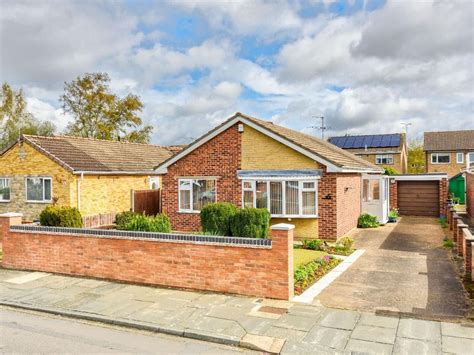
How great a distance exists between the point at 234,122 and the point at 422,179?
13887 mm

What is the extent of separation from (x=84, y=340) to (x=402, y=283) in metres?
7.45

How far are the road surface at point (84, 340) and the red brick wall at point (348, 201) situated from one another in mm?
10727

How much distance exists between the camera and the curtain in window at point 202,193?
62.4 ft

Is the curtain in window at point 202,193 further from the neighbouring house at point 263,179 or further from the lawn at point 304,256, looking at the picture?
the lawn at point 304,256

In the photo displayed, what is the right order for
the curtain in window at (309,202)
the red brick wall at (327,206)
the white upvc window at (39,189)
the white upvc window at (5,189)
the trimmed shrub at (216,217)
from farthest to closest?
the white upvc window at (5,189)
the white upvc window at (39,189)
the curtain in window at (309,202)
the red brick wall at (327,206)
the trimmed shrub at (216,217)

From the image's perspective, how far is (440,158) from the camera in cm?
4922

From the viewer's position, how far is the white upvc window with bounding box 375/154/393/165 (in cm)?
5241

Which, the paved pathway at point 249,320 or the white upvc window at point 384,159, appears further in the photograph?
the white upvc window at point 384,159

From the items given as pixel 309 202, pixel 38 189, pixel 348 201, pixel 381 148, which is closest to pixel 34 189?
pixel 38 189

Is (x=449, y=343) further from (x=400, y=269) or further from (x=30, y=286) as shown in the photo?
(x=30, y=286)

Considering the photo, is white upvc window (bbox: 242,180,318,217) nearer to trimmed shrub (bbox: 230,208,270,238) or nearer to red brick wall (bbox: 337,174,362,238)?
red brick wall (bbox: 337,174,362,238)

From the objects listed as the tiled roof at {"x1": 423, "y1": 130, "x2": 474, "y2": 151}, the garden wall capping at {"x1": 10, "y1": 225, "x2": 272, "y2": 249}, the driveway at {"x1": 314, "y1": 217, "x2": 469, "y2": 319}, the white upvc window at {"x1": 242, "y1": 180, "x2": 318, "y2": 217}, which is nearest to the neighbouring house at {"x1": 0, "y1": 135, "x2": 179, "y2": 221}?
the white upvc window at {"x1": 242, "y1": 180, "x2": 318, "y2": 217}

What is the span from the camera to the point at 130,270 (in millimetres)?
10984

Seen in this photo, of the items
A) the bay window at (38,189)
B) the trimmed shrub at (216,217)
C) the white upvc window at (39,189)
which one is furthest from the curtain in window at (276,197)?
the bay window at (38,189)
